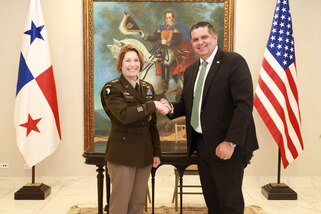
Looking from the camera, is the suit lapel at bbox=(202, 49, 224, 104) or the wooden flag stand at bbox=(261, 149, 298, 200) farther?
the wooden flag stand at bbox=(261, 149, 298, 200)

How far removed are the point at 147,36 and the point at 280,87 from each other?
71.1 inches

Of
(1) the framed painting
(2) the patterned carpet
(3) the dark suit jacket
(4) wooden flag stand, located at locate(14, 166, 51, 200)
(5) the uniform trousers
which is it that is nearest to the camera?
(3) the dark suit jacket

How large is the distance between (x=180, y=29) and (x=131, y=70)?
2.41 meters

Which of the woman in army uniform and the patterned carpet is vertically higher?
the woman in army uniform

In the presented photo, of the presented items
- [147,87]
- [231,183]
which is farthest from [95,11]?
[231,183]

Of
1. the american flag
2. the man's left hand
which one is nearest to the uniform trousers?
the man's left hand

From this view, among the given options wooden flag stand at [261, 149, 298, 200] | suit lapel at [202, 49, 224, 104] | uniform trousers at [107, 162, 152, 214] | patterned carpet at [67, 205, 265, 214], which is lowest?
patterned carpet at [67, 205, 265, 214]

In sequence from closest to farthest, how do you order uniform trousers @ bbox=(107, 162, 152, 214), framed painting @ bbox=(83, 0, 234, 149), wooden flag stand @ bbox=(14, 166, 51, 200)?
1. uniform trousers @ bbox=(107, 162, 152, 214)
2. wooden flag stand @ bbox=(14, 166, 51, 200)
3. framed painting @ bbox=(83, 0, 234, 149)

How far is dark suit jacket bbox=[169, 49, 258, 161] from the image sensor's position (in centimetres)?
246

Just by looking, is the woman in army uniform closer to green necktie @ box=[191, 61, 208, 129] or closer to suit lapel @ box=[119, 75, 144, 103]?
suit lapel @ box=[119, 75, 144, 103]

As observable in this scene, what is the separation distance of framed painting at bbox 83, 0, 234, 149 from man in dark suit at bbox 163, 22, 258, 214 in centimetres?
218

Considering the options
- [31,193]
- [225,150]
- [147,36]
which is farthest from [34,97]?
[225,150]

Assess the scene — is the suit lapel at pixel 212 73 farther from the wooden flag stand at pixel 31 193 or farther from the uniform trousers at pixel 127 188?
the wooden flag stand at pixel 31 193

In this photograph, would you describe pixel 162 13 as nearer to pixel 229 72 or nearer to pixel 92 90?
pixel 92 90
